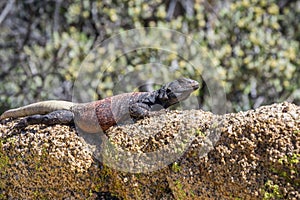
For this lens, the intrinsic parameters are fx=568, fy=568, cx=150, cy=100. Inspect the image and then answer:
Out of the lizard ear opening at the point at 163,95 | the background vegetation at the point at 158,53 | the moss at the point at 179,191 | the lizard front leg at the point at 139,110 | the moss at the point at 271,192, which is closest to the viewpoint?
the moss at the point at 271,192

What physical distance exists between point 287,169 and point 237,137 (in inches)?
13.9

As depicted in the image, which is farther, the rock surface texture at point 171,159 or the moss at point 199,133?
the moss at point 199,133

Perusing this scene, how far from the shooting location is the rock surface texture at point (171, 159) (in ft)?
11.0

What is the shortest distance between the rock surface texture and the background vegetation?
4491 mm

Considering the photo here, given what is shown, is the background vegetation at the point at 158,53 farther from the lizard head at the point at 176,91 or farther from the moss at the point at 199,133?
the moss at the point at 199,133

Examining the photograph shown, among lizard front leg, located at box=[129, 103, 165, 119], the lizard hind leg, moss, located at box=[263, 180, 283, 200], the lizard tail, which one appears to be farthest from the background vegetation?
moss, located at box=[263, 180, 283, 200]

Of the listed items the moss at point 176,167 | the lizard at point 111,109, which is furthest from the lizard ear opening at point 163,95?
the moss at point 176,167

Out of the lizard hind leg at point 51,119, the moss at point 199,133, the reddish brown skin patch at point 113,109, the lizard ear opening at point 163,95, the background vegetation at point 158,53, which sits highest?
the moss at point 199,133

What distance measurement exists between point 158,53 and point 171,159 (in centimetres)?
493

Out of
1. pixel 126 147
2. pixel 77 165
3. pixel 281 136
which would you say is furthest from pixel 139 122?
pixel 281 136

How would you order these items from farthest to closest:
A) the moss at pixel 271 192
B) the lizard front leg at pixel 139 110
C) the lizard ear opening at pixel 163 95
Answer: the lizard ear opening at pixel 163 95 < the lizard front leg at pixel 139 110 < the moss at pixel 271 192

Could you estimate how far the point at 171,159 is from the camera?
11.7ft

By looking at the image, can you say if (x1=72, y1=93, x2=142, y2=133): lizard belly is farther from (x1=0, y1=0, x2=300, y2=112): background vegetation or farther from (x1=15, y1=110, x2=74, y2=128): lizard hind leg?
(x1=0, y1=0, x2=300, y2=112): background vegetation

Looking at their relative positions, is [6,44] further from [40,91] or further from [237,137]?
[237,137]
